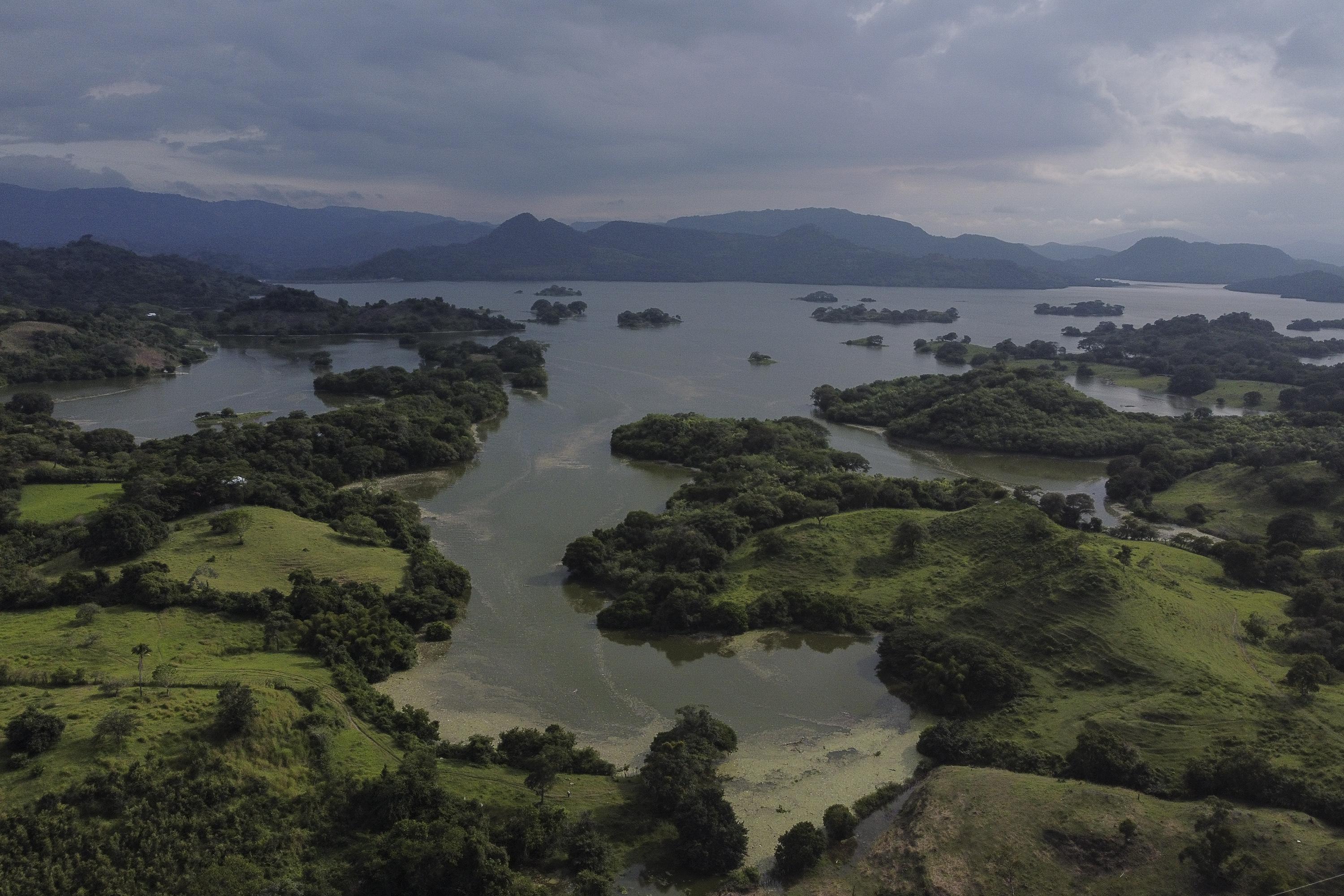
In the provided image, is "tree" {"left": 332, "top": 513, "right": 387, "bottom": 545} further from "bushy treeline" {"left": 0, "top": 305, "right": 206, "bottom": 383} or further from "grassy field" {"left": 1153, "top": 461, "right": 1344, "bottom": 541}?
"bushy treeline" {"left": 0, "top": 305, "right": 206, "bottom": 383}

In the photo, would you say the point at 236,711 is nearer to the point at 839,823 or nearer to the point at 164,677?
the point at 164,677

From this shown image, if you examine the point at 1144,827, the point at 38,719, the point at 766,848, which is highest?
the point at 38,719

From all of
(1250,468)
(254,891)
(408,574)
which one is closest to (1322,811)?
(254,891)

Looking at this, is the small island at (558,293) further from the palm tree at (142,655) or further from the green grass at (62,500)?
the palm tree at (142,655)

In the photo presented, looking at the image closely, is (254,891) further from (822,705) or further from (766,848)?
(822,705)

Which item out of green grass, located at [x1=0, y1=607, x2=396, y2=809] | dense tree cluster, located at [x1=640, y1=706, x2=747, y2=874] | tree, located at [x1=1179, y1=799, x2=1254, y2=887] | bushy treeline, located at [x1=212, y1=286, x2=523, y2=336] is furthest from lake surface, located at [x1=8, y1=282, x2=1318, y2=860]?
tree, located at [x1=1179, y1=799, x2=1254, y2=887]

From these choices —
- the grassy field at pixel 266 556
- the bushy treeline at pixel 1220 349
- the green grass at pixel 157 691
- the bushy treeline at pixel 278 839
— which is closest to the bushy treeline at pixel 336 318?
the bushy treeline at pixel 1220 349
